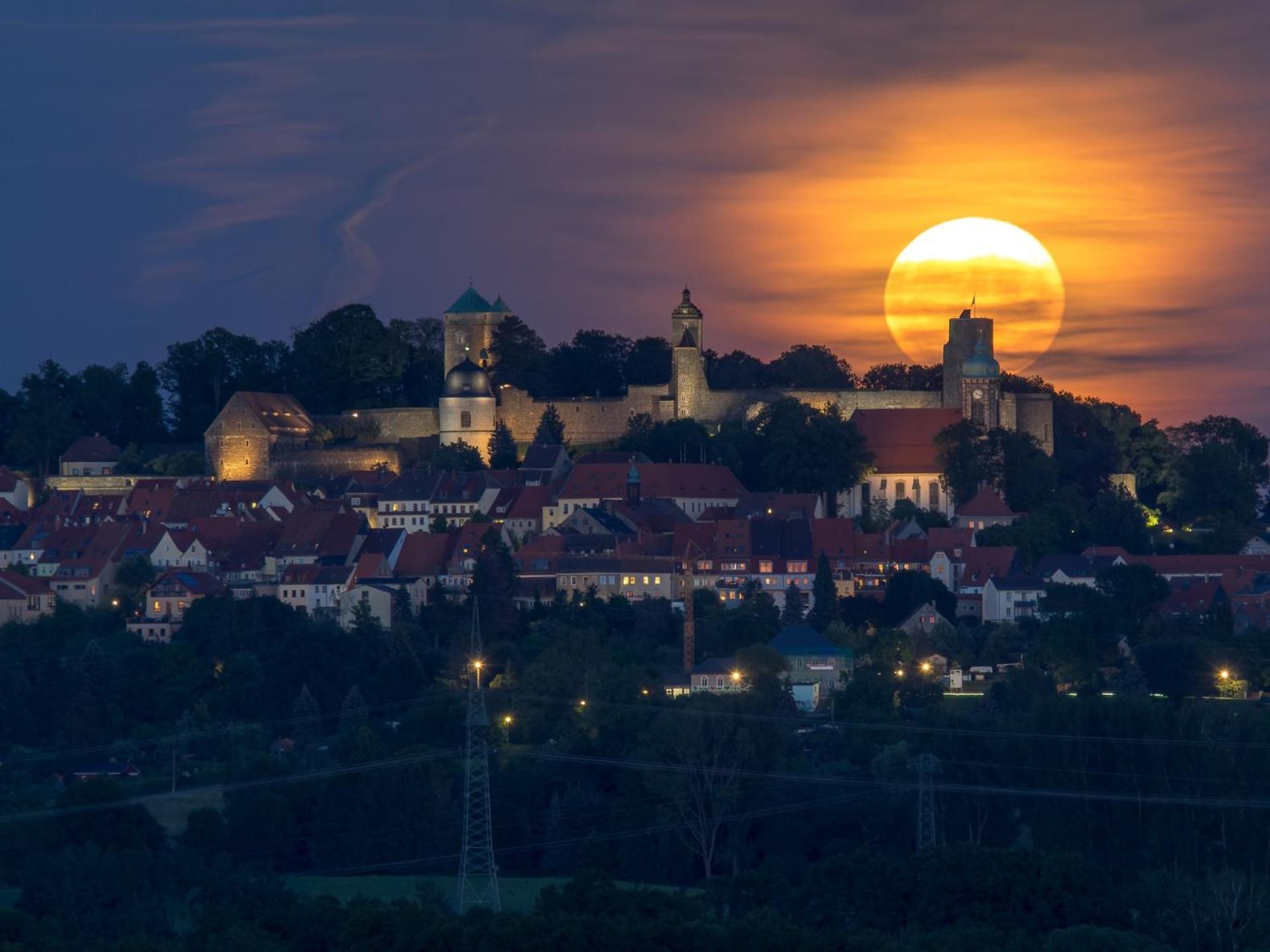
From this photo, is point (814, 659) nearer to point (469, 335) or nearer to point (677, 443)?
point (677, 443)

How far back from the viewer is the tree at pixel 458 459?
81938 millimetres

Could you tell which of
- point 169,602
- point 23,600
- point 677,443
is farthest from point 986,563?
point 23,600

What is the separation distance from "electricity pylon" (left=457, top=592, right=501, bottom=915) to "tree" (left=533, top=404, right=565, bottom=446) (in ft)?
84.8

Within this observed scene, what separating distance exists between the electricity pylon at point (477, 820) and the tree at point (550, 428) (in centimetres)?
2585

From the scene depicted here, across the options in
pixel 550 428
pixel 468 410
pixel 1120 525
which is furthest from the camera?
pixel 468 410

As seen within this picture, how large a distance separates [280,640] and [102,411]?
1166 inches

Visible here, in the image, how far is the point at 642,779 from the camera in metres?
52.3

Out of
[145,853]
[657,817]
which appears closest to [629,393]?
[657,817]

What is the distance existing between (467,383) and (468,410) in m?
0.86

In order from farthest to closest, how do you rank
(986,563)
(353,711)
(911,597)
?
(986,563), (911,597), (353,711)

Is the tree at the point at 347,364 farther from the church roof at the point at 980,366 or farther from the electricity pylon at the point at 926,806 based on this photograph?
the electricity pylon at the point at 926,806

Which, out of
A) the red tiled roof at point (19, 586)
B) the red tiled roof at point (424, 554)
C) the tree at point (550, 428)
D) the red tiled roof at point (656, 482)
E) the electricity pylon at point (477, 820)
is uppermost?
the tree at point (550, 428)

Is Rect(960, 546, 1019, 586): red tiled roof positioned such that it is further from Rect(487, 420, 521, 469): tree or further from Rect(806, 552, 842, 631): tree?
Rect(487, 420, 521, 469): tree

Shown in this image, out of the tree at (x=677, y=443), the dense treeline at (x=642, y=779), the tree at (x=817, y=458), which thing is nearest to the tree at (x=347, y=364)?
the tree at (x=677, y=443)
